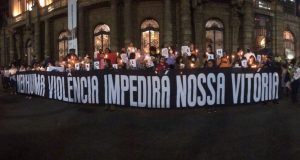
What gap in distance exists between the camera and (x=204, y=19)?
95.2ft

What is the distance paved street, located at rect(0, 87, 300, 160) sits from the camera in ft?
25.2

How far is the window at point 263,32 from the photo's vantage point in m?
33.5

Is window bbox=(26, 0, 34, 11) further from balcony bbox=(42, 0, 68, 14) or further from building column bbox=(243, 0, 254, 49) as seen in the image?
building column bbox=(243, 0, 254, 49)

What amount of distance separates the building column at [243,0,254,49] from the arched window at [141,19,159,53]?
21.3 ft

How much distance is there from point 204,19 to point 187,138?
20.8 metres

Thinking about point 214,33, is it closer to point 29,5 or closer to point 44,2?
point 44,2

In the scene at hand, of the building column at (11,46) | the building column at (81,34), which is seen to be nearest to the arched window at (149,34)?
the building column at (81,34)

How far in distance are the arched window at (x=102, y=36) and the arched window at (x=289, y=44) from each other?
16805 mm

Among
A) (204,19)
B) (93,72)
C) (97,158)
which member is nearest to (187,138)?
(97,158)

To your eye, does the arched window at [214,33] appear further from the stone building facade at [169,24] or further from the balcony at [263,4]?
the balcony at [263,4]

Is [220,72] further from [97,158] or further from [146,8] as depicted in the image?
[146,8]

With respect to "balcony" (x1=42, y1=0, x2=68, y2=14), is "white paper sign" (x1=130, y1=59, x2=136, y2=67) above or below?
below

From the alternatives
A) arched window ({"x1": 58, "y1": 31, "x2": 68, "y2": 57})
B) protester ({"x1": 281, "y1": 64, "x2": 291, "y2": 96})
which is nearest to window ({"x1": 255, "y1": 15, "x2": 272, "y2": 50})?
protester ({"x1": 281, "y1": 64, "x2": 291, "y2": 96})

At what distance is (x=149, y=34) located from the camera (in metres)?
29.6
